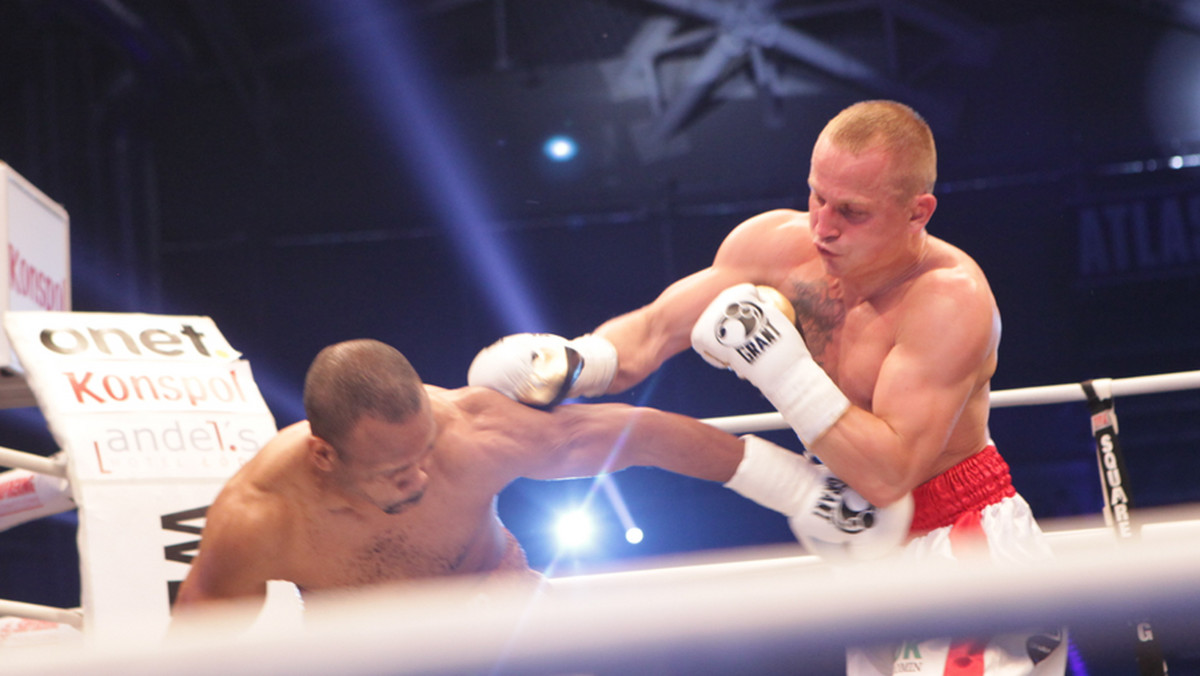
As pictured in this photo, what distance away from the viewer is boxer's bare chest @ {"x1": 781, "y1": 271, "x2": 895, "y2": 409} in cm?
204

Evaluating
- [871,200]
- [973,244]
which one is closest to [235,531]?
[871,200]

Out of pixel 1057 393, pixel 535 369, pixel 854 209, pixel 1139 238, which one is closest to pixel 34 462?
pixel 535 369

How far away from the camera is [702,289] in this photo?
225 cm

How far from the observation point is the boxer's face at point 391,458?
1.77 metres

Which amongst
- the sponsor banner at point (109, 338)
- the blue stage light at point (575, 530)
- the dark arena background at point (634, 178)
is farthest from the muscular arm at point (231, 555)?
the dark arena background at point (634, 178)

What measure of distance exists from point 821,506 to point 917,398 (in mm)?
315

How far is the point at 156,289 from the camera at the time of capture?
6.94 m

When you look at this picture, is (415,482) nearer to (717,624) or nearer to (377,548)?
(377,548)

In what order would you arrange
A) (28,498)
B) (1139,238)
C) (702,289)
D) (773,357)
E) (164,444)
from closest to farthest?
(773,357) < (702,289) < (164,444) < (28,498) < (1139,238)

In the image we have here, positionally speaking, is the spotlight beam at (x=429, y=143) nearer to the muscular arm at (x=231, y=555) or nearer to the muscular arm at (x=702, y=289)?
the muscular arm at (x=702, y=289)

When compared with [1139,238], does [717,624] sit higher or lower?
lower

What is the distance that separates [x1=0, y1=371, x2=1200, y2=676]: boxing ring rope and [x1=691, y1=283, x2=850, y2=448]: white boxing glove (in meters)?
1.37

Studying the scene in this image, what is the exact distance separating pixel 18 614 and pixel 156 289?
17.3 ft

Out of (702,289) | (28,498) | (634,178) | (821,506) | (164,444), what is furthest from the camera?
(634,178)
